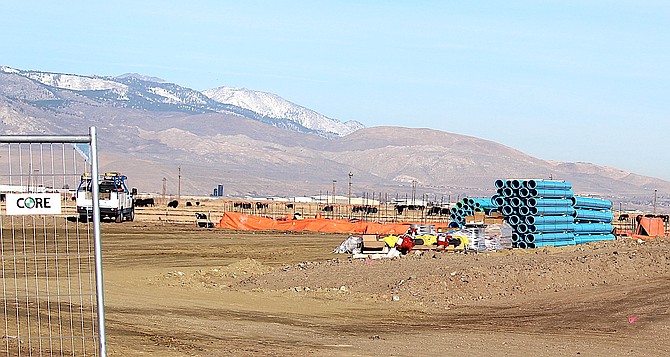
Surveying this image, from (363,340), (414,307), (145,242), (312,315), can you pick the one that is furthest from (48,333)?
(145,242)

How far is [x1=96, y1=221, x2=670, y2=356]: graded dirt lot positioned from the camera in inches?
636

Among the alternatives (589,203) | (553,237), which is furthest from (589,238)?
(553,237)

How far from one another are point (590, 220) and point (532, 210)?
5.24 metres

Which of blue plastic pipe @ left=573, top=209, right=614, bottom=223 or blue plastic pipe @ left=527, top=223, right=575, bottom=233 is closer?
blue plastic pipe @ left=527, top=223, right=575, bottom=233

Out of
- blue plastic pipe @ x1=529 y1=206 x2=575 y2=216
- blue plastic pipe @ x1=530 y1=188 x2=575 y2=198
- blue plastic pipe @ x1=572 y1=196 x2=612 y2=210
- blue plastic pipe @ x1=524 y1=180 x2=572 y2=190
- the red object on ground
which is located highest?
blue plastic pipe @ x1=524 y1=180 x2=572 y2=190

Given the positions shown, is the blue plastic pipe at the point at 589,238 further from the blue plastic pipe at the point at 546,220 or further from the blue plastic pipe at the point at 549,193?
the blue plastic pipe at the point at 549,193

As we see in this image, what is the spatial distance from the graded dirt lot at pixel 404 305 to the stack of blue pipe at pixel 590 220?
32.0 ft

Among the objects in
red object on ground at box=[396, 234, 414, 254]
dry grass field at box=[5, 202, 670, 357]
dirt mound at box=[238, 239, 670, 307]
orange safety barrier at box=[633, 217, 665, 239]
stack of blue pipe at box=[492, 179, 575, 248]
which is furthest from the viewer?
orange safety barrier at box=[633, 217, 665, 239]

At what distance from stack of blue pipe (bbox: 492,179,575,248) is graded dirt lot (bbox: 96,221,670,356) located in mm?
6461

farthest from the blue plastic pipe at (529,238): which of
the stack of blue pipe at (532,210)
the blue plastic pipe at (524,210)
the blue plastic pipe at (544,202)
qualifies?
the blue plastic pipe at (544,202)

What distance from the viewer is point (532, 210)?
39438 mm

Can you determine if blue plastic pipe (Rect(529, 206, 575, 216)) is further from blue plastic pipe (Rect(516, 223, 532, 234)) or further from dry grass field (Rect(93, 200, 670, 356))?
dry grass field (Rect(93, 200, 670, 356))

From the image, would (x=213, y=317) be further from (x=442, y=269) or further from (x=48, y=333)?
(x=442, y=269)

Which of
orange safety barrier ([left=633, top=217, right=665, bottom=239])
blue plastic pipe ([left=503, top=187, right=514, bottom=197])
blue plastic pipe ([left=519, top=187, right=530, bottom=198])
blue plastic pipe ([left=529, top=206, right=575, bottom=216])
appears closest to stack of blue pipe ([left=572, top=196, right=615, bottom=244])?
blue plastic pipe ([left=529, top=206, right=575, bottom=216])
